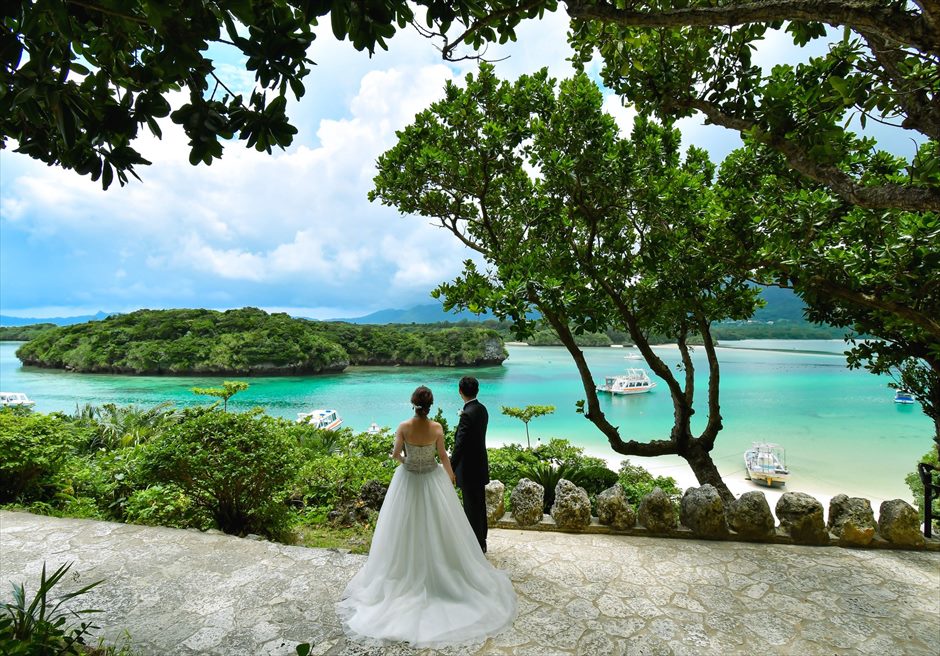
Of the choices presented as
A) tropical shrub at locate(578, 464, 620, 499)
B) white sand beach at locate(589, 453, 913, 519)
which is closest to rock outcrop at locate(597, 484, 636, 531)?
tropical shrub at locate(578, 464, 620, 499)

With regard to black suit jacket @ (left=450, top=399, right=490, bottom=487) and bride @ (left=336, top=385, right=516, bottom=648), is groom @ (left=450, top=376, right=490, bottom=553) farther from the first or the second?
bride @ (left=336, top=385, right=516, bottom=648)

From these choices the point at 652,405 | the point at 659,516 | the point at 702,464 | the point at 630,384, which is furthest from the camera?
the point at 652,405

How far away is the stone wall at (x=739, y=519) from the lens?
4309 mm

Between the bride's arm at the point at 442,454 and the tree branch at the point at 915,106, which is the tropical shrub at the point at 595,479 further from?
the tree branch at the point at 915,106

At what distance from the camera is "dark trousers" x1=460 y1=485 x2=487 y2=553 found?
3.89 metres

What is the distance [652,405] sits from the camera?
37.9 m

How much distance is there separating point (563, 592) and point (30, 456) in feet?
21.2

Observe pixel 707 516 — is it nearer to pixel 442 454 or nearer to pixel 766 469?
pixel 442 454

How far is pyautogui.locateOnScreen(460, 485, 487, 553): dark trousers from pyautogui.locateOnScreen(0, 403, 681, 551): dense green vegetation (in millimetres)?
1364

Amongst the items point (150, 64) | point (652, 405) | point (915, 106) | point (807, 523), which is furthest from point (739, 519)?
point (652, 405)

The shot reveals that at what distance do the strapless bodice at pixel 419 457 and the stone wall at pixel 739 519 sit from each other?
5.93 feet

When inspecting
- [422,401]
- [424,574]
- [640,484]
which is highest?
[422,401]

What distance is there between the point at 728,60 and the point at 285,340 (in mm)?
39205

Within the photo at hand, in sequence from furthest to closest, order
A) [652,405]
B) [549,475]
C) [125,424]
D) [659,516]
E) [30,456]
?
1. [652,405]
2. [125,424]
3. [549,475]
4. [30,456]
5. [659,516]
